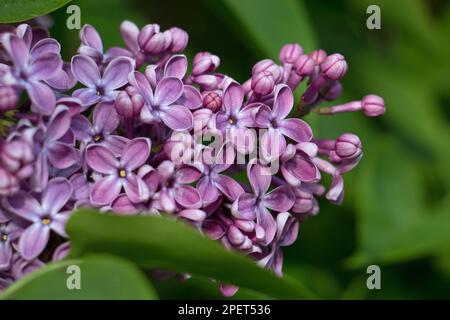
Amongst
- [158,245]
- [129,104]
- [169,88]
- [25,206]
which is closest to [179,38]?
[169,88]

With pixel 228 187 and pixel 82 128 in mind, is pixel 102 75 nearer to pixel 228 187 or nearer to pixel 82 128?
pixel 82 128

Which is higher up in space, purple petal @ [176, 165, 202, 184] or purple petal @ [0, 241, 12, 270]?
purple petal @ [176, 165, 202, 184]

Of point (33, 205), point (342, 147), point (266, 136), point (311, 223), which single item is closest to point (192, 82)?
point (266, 136)

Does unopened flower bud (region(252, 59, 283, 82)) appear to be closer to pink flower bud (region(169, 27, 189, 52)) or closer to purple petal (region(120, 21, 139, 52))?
pink flower bud (region(169, 27, 189, 52))

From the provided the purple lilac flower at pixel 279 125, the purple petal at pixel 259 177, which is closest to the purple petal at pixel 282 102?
the purple lilac flower at pixel 279 125

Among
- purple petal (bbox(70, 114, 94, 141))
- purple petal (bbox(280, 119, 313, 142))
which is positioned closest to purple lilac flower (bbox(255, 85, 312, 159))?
purple petal (bbox(280, 119, 313, 142))

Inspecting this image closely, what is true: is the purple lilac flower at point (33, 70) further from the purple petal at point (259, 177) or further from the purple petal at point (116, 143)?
the purple petal at point (259, 177)
